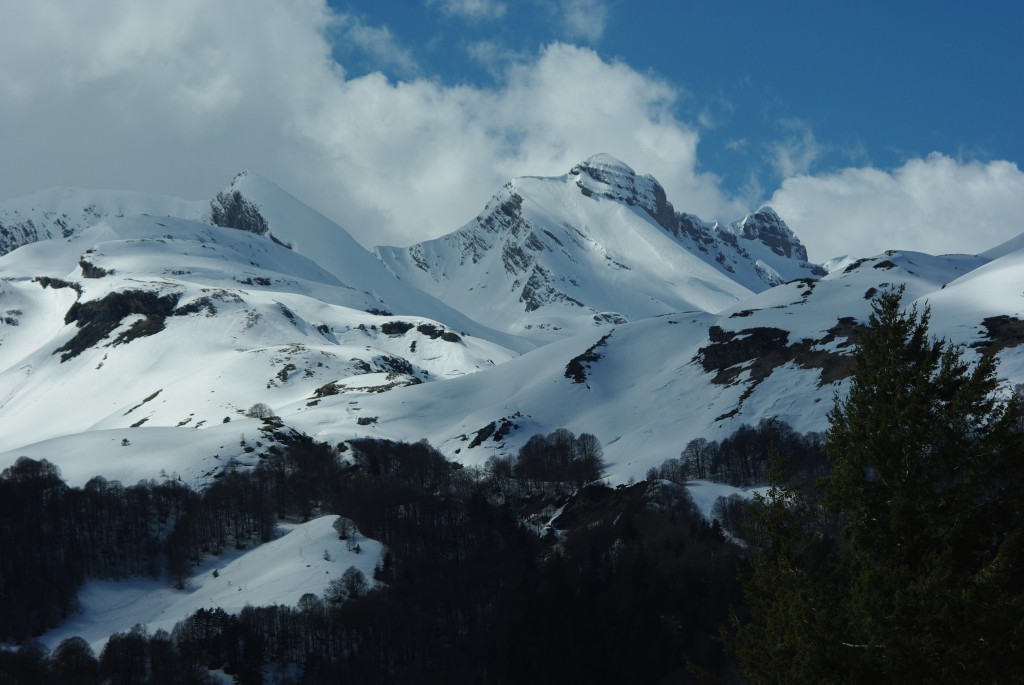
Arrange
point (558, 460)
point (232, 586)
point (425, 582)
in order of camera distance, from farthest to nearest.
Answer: point (558, 460)
point (232, 586)
point (425, 582)

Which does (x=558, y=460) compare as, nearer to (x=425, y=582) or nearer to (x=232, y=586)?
(x=425, y=582)

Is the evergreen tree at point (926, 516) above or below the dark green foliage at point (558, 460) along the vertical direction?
below

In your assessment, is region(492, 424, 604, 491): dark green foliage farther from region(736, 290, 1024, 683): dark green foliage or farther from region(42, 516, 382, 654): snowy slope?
region(736, 290, 1024, 683): dark green foliage

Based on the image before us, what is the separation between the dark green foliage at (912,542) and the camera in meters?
19.1

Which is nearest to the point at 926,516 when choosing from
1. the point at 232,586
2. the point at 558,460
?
the point at 232,586

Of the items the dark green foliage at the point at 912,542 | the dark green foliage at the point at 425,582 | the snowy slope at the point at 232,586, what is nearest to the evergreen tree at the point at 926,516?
the dark green foliage at the point at 912,542

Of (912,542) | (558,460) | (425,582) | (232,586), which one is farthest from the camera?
(558,460)

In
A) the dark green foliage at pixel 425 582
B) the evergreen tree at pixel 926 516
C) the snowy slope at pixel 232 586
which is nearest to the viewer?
the evergreen tree at pixel 926 516

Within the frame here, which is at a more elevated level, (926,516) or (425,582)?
(926,516)

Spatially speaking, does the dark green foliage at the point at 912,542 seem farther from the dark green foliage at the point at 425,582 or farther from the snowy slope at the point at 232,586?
the snowy slope at the point at 232,586

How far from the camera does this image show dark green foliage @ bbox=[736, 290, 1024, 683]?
62.6 feet

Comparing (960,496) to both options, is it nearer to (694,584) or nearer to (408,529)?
(694,584)

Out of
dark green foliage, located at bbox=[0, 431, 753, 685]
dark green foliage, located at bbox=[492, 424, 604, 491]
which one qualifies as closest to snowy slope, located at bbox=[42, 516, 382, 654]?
dark green foliage, located at bbox=[0, 431, 753, 685]

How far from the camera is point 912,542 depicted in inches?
818
